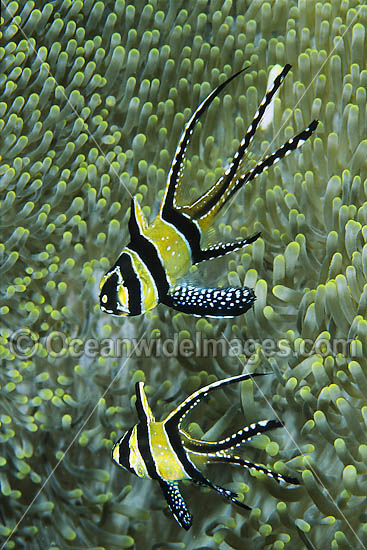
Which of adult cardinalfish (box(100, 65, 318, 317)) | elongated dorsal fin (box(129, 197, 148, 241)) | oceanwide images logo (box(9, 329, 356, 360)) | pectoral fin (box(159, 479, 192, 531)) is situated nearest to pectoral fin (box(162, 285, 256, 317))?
adult cardinalfish (box(100, 65, 318, 317))

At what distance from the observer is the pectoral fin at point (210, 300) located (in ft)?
3.20

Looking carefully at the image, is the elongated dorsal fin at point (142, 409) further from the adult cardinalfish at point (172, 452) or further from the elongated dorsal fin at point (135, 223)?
the elongated dorsal fin at point (135, 223)

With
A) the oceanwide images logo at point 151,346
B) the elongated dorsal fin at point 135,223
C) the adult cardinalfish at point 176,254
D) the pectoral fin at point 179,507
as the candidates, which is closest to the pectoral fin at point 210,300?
A: the adult cardinalfish at point 176,254

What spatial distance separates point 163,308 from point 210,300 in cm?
28

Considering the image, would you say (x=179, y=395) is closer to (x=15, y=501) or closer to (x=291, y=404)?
(x=291, y=404)

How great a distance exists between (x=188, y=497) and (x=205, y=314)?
490 mm

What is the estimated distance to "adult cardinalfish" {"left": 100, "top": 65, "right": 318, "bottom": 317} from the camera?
926 millimetres

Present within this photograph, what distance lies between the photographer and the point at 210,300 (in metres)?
0.98

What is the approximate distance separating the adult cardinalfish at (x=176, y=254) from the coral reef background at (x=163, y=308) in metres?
0.07

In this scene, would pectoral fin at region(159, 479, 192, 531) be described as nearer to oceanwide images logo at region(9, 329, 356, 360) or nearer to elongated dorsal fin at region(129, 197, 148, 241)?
oceanwide images logo at region(9, 329, 356, 360)

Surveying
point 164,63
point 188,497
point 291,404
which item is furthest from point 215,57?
point 188,497

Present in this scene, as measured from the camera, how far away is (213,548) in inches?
47.1

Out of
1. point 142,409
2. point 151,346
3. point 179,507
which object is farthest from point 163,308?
point 179,507

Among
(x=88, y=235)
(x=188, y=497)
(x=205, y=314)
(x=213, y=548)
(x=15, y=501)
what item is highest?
(x=88, y=235)
